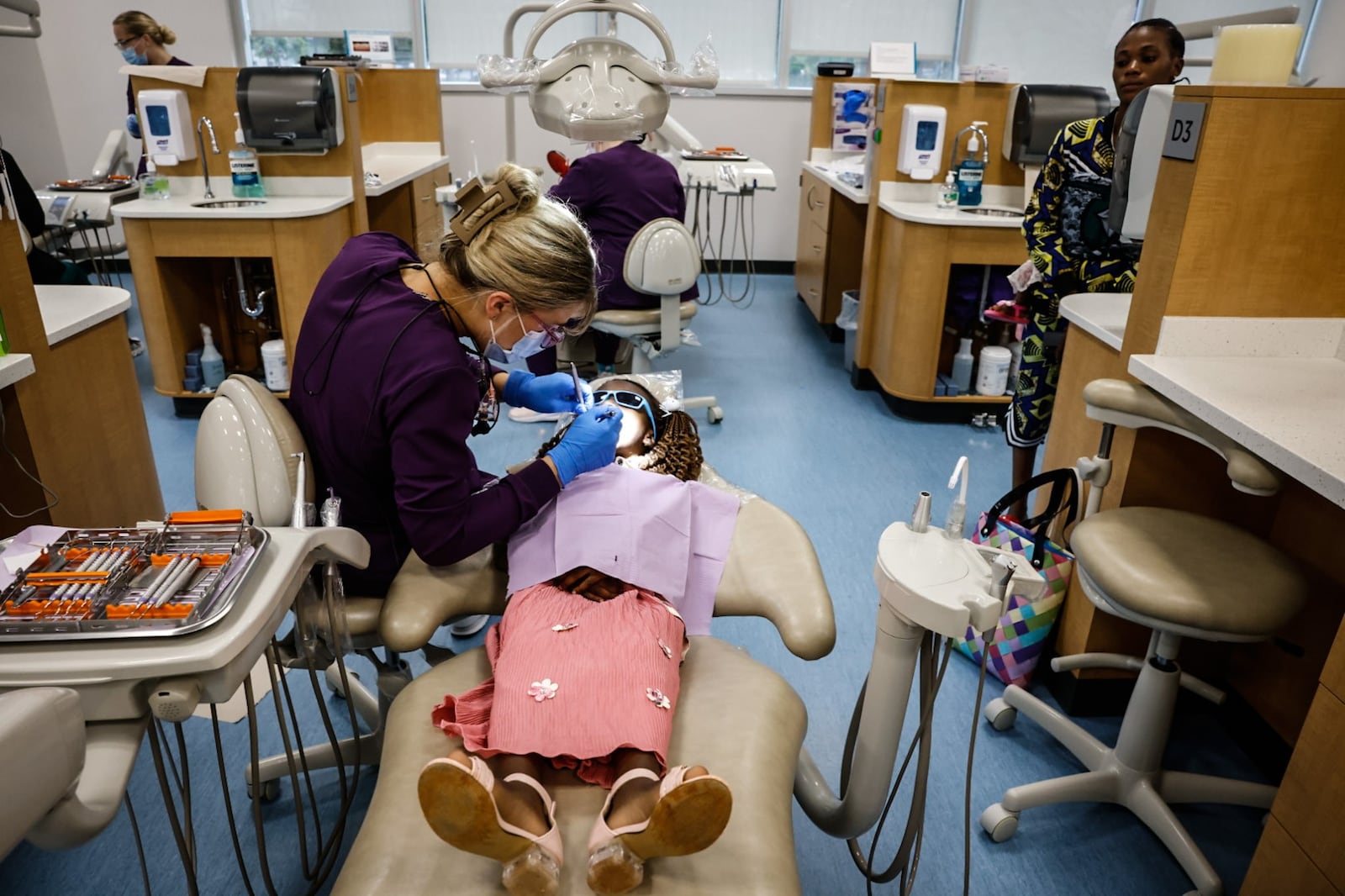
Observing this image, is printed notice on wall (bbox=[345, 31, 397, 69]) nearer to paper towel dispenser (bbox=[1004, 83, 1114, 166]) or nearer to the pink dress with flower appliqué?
paper towel dispenser (bbox=[1004, 83, 1114, 166])

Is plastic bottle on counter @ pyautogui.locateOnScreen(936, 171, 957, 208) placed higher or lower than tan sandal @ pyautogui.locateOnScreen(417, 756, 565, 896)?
higher

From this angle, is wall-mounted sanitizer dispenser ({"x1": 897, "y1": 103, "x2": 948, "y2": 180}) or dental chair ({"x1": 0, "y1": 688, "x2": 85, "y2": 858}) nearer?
dental chair ({"x1": 0, "y1": 688, "x2": 85, "y2": 858})

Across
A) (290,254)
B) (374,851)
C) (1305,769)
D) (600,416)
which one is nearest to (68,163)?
(290,254)

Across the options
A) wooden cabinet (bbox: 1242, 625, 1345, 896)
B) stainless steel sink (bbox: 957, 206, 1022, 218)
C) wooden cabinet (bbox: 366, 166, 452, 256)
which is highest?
stainless steel sink (bbox: 957, 206, 1022, 218)

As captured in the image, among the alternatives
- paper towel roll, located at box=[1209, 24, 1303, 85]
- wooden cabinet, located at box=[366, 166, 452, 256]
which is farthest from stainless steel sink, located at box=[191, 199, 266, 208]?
paper towel roll, located at box=[1209, 24, 1303, 85]

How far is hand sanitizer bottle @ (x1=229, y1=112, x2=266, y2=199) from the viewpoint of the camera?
329cm

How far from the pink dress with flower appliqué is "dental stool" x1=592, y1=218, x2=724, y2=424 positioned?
1670 mm

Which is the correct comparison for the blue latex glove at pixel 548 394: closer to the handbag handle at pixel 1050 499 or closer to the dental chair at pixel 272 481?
the dental chair at pixel 272 481

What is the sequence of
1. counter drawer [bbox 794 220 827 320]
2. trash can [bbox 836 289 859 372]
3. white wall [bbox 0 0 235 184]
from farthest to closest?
white wall [bbox 0 0 235 184] → counter drawer [bbox 794 220 827 320] → trash can [bbox 836 289 859 372]

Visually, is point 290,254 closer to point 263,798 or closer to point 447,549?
point 263,798

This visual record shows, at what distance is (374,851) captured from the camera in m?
1.00

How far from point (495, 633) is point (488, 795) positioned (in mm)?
421

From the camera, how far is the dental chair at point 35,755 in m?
0.63

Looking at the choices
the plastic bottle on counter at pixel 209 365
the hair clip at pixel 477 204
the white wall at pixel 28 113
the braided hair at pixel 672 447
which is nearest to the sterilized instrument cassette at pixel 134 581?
the hair clip at pixel 477 204
